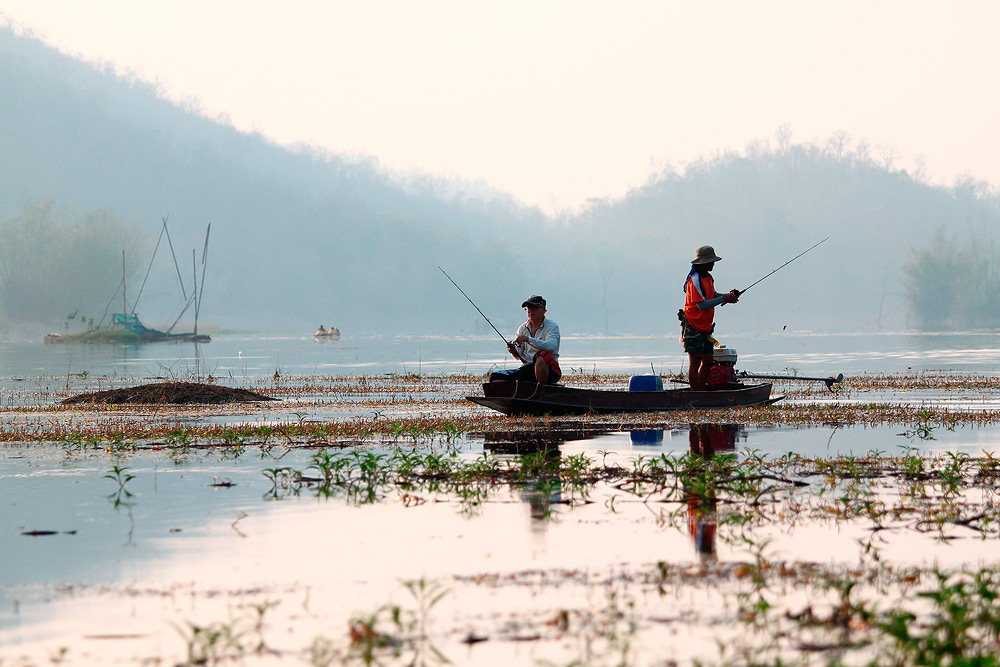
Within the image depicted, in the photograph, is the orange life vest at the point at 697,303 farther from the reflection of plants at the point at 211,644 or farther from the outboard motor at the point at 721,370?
the reflection of plants at the point at 211,644

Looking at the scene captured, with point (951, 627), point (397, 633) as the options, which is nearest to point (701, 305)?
point (951, 627)

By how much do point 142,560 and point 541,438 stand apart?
28.6ft

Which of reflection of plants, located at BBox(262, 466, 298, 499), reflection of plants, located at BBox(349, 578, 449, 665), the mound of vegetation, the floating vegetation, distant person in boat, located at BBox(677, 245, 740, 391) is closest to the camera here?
reflection of plants, located at BBox(349, 578, 449, 665)

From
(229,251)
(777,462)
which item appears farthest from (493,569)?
(229,251)

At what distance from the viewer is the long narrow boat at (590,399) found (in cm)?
1914

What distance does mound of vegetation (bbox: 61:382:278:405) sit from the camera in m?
25.9

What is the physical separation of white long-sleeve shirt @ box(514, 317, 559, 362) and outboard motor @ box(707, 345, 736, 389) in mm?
3007

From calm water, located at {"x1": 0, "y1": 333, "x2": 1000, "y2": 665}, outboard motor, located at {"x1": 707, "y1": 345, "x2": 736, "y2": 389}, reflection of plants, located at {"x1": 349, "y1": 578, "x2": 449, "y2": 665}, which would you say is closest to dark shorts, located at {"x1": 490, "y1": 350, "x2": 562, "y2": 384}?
outboard motor, located at {"x1": 707, "y1": 345, "x2": 736, "y2": 389}

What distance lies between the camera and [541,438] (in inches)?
648

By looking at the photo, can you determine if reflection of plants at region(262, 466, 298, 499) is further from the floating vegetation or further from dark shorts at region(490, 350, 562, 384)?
dark shorts at region(490, 350, 562, 384)

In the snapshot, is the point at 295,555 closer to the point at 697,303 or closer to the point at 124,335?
the point at 697,303

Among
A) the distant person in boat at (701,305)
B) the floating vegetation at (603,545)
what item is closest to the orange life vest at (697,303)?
the distant person in boat at (701,305)

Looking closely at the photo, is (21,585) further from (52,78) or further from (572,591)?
(52,78)

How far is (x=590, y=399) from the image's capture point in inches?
779
